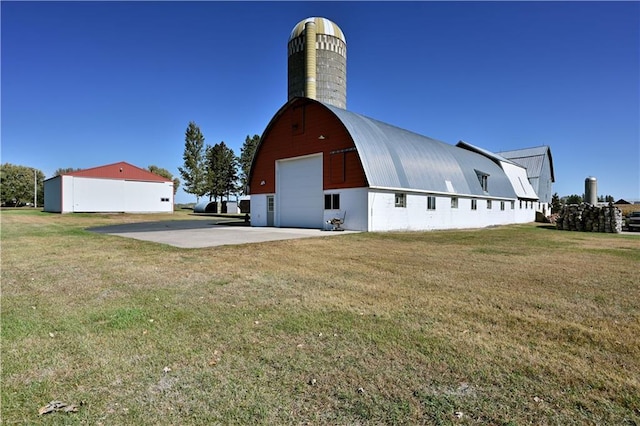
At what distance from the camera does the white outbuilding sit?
43.7m

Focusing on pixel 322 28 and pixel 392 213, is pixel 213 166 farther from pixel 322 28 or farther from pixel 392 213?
pixel 392 213

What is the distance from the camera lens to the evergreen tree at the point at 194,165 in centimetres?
5878

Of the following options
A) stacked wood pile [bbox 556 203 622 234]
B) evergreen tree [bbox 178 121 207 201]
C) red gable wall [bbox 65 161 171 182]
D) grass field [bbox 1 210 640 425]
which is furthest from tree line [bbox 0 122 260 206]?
grass field [bbox 1 210 640 425]

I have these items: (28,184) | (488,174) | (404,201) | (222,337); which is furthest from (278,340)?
(28,184)

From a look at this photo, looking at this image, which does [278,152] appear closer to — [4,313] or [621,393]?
[4,313]

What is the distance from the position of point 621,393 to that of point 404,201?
65.0 ft

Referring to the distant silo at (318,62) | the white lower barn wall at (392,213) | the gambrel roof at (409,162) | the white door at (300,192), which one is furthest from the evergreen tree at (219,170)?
the gambrel roof at (409,162)

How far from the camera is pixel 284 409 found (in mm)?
2768

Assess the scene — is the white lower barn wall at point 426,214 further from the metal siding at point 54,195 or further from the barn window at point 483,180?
the metal siding at point 54,195

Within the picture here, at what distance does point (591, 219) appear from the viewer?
2494 centimetres

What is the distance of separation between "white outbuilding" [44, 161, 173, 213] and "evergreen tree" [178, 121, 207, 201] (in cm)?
573

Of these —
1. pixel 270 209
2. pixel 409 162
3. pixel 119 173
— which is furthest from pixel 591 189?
pixel 119 173

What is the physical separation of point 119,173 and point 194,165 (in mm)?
13371

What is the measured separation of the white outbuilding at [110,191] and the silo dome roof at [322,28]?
30.4 m
